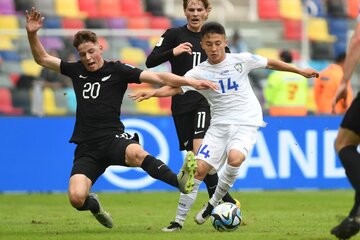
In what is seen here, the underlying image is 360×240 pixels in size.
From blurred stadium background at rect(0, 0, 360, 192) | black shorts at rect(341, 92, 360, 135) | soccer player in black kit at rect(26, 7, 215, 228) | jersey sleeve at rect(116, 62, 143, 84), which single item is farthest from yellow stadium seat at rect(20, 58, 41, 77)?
black shorts at rect(341, 92, 360, 135)

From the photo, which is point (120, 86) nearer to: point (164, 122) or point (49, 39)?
point (164, 122)

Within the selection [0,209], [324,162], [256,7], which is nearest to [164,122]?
[324,162]

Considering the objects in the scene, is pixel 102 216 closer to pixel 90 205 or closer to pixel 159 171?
pixel 90 205

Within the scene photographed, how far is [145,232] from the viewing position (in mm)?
10164

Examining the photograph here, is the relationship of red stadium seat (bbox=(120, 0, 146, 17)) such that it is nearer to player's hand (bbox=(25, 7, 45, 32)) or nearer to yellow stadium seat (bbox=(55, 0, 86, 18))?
yellow stadium seat (bbox=(55, 0, 86, 18))

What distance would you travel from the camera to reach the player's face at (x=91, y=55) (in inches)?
400

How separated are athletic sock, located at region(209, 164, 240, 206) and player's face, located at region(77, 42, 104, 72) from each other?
5.50ft

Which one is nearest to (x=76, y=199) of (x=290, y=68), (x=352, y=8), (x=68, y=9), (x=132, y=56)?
(x=290, y=68)

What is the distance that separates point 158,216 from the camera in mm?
12609

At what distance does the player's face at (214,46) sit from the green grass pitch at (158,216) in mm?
1764

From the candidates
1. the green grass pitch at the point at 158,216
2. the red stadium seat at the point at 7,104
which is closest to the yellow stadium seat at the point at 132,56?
the red stadium seat at the point at 7,104

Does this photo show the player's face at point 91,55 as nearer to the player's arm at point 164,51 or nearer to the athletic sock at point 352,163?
the player's arm at point 164,51

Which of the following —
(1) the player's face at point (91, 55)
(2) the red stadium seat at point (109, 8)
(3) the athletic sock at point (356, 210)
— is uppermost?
(1) the player's face at point (91, 55)

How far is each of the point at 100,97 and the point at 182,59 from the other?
137cm
